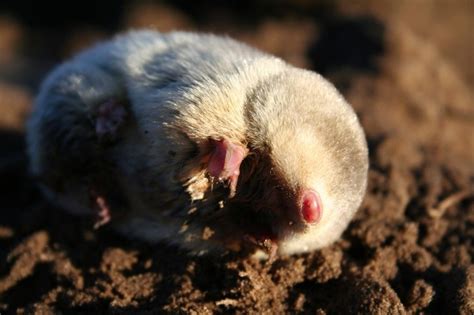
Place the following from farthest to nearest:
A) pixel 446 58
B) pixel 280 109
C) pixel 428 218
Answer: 1. pixel 446 58
2. pixel 428 218
3. pixel 280 109

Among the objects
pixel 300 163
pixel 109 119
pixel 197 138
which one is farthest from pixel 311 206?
pixel 109 119

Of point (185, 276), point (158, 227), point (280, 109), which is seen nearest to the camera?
point (280, 109)

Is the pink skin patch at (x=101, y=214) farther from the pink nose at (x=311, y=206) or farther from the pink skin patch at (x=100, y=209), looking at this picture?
the pink nose at (x=311, y=206)

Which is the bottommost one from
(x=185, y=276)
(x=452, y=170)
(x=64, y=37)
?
(x=64, y=37)

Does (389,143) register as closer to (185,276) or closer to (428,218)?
(428,218)

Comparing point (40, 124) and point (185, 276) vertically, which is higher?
point (40, 124)

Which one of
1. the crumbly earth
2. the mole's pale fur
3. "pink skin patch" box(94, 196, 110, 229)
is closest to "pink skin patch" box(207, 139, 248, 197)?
the mole's pale fur

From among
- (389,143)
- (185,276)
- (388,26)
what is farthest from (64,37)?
(185,276)

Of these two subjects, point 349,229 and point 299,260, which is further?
point 349,229

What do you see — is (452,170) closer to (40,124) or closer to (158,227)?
(158,227)
